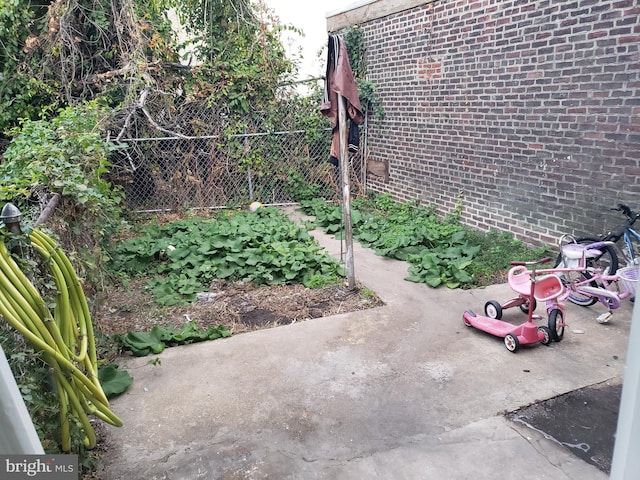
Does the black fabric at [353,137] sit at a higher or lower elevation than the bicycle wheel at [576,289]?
higher

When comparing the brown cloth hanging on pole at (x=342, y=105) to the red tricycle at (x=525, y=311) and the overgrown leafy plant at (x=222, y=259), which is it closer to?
the overgrown leafy plant at (x=222, y=259)

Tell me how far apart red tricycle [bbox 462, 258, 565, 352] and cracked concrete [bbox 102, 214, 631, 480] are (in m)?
0.09

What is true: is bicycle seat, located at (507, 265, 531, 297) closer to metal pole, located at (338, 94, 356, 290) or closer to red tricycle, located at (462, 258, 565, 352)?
red tricycle, located at (462, 258, 565, 352)


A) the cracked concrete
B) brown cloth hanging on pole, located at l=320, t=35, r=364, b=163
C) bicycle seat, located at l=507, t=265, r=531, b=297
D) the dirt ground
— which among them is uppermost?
brown cloth hanging on pole, located at l=320, t=35, r=364, b=163

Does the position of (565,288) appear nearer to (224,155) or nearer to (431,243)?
(431,243)

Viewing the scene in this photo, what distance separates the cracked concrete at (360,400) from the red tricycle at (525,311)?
0.09 meters

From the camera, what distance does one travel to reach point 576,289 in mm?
3977

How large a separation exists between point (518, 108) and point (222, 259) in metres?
3.98

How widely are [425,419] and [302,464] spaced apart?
0.82 m

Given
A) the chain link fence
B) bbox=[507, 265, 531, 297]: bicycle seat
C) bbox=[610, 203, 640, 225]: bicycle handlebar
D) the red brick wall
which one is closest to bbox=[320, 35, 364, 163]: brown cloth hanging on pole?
bbox=[507, 265, 531, 297]: bicycle seat

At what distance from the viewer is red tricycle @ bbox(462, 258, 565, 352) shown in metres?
3.48

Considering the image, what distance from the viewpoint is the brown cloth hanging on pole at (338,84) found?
432cm

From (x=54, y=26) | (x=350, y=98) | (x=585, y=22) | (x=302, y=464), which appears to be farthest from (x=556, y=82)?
(x=54, y=26)

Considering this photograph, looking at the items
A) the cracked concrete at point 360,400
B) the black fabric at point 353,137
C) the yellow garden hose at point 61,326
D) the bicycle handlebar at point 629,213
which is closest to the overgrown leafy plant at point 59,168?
the yellow garden hose at point 61,326
